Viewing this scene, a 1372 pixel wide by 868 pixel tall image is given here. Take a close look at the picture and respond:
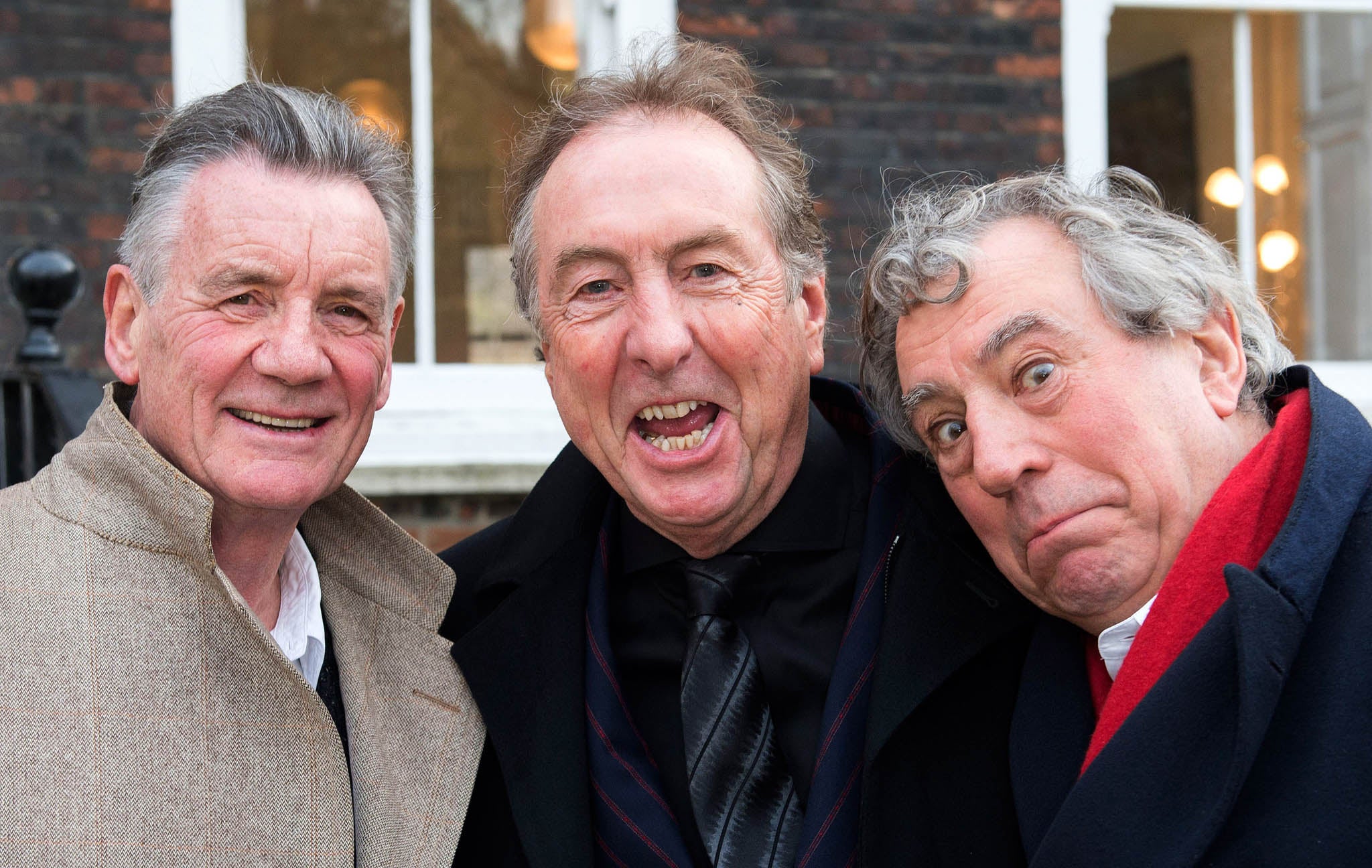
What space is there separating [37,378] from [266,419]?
3.35 ft

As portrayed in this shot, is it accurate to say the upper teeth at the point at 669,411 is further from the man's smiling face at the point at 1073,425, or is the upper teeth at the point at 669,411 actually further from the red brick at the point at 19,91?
the red brick at the point at 19,91

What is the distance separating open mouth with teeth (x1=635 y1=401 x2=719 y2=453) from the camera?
7.64ft

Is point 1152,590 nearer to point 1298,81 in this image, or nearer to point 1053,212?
point 1053,212

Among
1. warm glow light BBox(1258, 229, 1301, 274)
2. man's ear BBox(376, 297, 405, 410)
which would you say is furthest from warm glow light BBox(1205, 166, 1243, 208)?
man's ear BBox(376, 297, 405, 410)

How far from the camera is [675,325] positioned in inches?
89.4

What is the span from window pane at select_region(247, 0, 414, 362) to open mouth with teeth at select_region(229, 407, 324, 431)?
2.58 metres

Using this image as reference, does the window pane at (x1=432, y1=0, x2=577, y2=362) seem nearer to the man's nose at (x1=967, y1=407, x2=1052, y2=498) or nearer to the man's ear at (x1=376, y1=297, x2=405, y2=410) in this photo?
the man's ear at (x1=376, y1=297, x2=405, y2=410)

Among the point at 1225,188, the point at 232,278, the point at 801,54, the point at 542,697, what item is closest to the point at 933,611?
the point at 542,697

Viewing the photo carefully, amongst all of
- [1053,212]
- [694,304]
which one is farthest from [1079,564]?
[694,304]

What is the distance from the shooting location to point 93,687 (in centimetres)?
196

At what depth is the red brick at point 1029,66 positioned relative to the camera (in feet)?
16.2

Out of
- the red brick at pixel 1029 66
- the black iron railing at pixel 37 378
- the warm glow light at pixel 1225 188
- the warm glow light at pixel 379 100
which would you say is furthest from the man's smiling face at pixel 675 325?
the warm glow light at pixel 1225 188

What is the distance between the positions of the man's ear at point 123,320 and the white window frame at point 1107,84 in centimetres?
366

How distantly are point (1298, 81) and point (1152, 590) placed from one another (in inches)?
170
